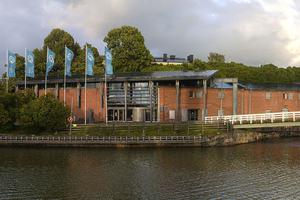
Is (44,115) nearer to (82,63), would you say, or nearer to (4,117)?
(4,117)

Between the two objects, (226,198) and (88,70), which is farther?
(88,70)

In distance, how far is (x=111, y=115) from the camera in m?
88.2

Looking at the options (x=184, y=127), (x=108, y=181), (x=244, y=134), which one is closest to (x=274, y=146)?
(x=244, y=134)

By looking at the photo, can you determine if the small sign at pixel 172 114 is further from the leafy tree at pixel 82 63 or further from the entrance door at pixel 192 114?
the leafy tree at pixel 82 63

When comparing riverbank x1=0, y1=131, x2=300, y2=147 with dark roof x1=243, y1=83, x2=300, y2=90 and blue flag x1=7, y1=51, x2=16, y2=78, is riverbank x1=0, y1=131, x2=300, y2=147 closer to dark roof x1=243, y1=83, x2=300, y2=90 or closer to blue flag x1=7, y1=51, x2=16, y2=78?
blue flag x1=7, y1=51, x2=16, y2=78

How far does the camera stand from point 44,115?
72062 mm

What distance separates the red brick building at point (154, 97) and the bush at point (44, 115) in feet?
42.6

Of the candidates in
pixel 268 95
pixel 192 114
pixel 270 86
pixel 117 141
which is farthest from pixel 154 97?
pixel 270 86

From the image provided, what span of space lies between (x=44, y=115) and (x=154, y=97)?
2140cm

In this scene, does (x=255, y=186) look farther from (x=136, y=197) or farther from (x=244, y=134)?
(x=244, y=134)

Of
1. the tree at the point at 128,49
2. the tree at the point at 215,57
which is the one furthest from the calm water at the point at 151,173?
the tree at the point at 215,57

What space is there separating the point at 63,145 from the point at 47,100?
31.4 feet

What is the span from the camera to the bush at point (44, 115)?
72.1 meters

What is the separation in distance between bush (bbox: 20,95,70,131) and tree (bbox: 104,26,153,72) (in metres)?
43.9
